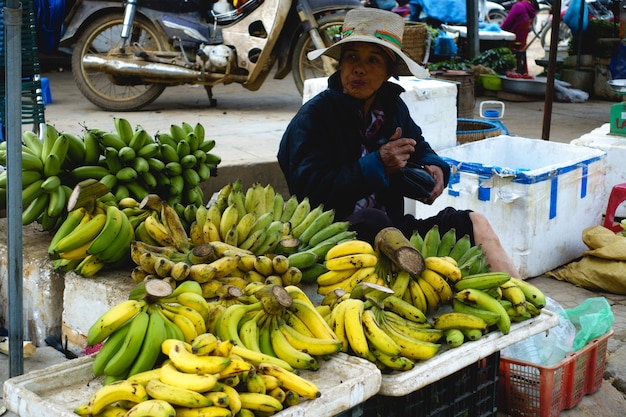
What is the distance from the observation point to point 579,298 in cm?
467

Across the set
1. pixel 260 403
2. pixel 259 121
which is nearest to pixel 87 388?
pixel 260 403

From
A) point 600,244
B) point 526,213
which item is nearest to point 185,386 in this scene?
point 526,213

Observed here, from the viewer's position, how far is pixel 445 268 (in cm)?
274

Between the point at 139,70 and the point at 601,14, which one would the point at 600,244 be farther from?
the point at 601,14

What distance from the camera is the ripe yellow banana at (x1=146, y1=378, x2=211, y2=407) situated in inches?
76.7

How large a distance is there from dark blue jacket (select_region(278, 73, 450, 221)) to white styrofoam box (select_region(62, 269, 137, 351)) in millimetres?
860

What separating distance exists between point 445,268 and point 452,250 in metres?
0.33

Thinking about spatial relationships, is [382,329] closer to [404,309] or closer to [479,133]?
[404,309]

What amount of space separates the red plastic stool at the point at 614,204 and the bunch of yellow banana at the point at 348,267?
3.12 m

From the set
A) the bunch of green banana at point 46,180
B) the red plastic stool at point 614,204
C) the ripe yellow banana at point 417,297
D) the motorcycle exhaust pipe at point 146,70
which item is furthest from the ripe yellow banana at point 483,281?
the motorcycle exhaust pipe at point 146,70

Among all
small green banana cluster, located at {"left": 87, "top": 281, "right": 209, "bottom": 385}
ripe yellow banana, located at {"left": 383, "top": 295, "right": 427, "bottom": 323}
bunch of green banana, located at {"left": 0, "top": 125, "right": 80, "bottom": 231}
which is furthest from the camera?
bunch of green banana, located at {"left": 0, "top": 125, "right": 80, "bottom": 231}

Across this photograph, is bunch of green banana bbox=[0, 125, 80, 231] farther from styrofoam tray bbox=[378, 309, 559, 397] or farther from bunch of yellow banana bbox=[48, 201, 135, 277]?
styrofoam tray bbox=[378, 309, 559, 397]

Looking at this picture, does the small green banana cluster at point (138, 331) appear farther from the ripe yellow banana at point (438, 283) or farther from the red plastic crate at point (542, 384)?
the red plastic crate at point (542, 384)

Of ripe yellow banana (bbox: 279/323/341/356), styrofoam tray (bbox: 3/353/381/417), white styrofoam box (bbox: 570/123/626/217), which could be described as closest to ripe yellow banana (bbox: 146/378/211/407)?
styrofoam tray (bbox: 3/353/381/417)
